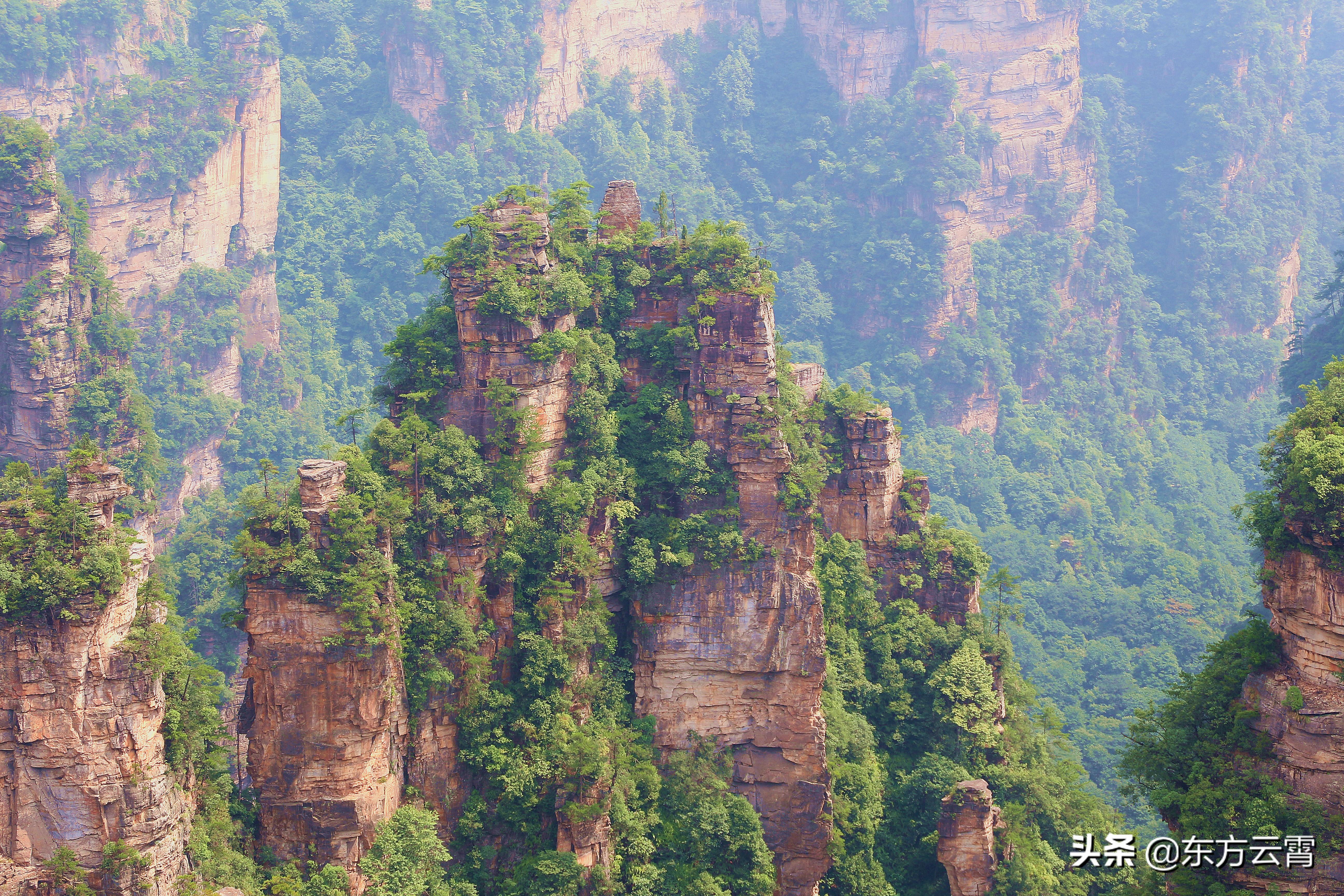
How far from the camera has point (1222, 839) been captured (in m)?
31.4

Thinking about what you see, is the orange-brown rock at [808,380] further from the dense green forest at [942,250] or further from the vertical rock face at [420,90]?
the vertical rock face at [420,90]

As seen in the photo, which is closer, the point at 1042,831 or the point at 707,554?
the point at 707,554

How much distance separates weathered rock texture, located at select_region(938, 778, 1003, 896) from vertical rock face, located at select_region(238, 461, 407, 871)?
16031 millimetres

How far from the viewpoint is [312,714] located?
3759 cm

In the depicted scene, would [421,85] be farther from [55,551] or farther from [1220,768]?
[1220,768]

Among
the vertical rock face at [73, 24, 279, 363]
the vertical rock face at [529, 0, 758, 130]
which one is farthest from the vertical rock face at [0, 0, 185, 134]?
the vertical rock face at [529, 0, 758, 130]

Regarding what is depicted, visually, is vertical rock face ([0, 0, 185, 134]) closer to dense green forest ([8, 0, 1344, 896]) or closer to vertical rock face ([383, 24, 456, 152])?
dense green forest ([8, 0, 1344, 896])

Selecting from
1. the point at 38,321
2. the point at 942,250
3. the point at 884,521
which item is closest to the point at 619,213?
the point at 884,521

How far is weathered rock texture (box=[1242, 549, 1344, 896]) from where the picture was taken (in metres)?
30.3

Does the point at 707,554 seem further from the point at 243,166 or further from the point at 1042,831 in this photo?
the point at 243,166

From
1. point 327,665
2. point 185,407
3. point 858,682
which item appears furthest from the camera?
point 185,407

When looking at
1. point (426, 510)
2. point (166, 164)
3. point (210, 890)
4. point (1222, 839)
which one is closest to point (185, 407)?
point (166, 164)

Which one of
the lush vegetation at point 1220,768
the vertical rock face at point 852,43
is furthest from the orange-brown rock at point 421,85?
the lush vegetation at point 1220,768

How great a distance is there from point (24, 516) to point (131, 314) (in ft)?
154
